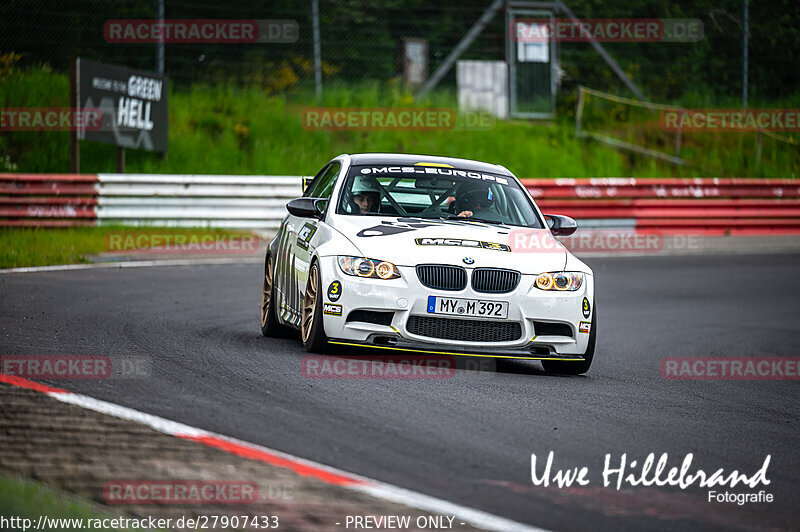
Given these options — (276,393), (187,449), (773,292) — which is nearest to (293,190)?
(773,292)

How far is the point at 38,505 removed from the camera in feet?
14.5

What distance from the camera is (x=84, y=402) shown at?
6.32 m

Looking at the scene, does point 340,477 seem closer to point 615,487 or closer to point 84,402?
point 615,487

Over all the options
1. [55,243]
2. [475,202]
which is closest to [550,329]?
[475,202]

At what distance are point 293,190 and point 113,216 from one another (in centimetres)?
306

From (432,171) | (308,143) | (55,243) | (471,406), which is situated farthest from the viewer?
(308,143)

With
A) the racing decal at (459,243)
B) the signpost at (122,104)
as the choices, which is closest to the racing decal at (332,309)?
the racing decal at (459,243)

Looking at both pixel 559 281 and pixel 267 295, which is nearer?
pixel 559 281

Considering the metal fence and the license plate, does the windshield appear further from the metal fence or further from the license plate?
the metal fence

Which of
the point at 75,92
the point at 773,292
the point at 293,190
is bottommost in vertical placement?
the point at 773,292

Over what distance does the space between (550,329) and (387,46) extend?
723 inches

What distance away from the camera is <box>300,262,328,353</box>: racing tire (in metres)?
8.55

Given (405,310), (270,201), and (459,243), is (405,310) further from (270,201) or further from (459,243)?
(270,201)

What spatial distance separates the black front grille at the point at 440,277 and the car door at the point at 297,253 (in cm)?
97
